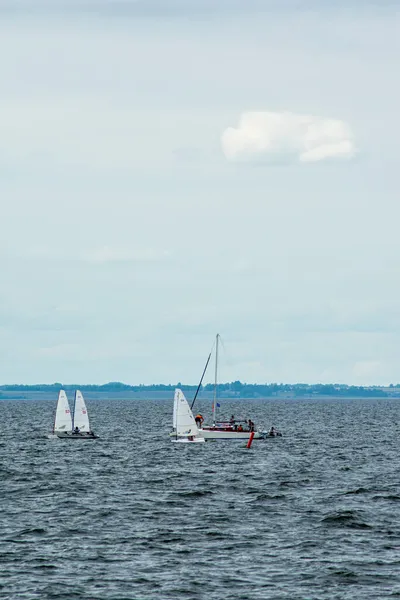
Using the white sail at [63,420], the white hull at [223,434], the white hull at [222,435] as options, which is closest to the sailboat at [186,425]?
the white hull at [222,435]

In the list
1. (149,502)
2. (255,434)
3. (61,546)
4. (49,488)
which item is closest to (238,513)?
(149,502)

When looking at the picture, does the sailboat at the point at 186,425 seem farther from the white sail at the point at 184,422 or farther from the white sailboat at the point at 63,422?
the white sailboat at the point at 63,422

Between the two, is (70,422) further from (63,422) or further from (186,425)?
(186,425)

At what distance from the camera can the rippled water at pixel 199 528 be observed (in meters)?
38.3

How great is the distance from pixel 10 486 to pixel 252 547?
97.0 ft

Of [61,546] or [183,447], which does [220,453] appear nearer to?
[183,447]

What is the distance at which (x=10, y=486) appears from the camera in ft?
230

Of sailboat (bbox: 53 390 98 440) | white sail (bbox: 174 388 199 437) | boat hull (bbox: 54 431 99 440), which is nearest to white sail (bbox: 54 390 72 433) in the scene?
sailboat (bbox: 53 390 98 440)

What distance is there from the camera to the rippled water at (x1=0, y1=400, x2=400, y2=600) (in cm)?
3834

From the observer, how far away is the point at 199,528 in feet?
166

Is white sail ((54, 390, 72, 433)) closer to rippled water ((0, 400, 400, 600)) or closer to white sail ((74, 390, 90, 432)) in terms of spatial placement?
white sail ((74, 390, 90, 432))

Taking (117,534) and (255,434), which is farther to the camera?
(255,434)

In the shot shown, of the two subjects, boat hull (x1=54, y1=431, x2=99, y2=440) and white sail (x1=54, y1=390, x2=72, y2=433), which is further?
white sail (x1=54, y1=390, x2=72, y2=433)

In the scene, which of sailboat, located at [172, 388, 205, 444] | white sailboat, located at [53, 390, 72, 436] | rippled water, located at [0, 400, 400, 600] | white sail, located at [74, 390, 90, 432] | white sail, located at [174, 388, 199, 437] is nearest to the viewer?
rippled water, located at [0, 400, 400, 600]
